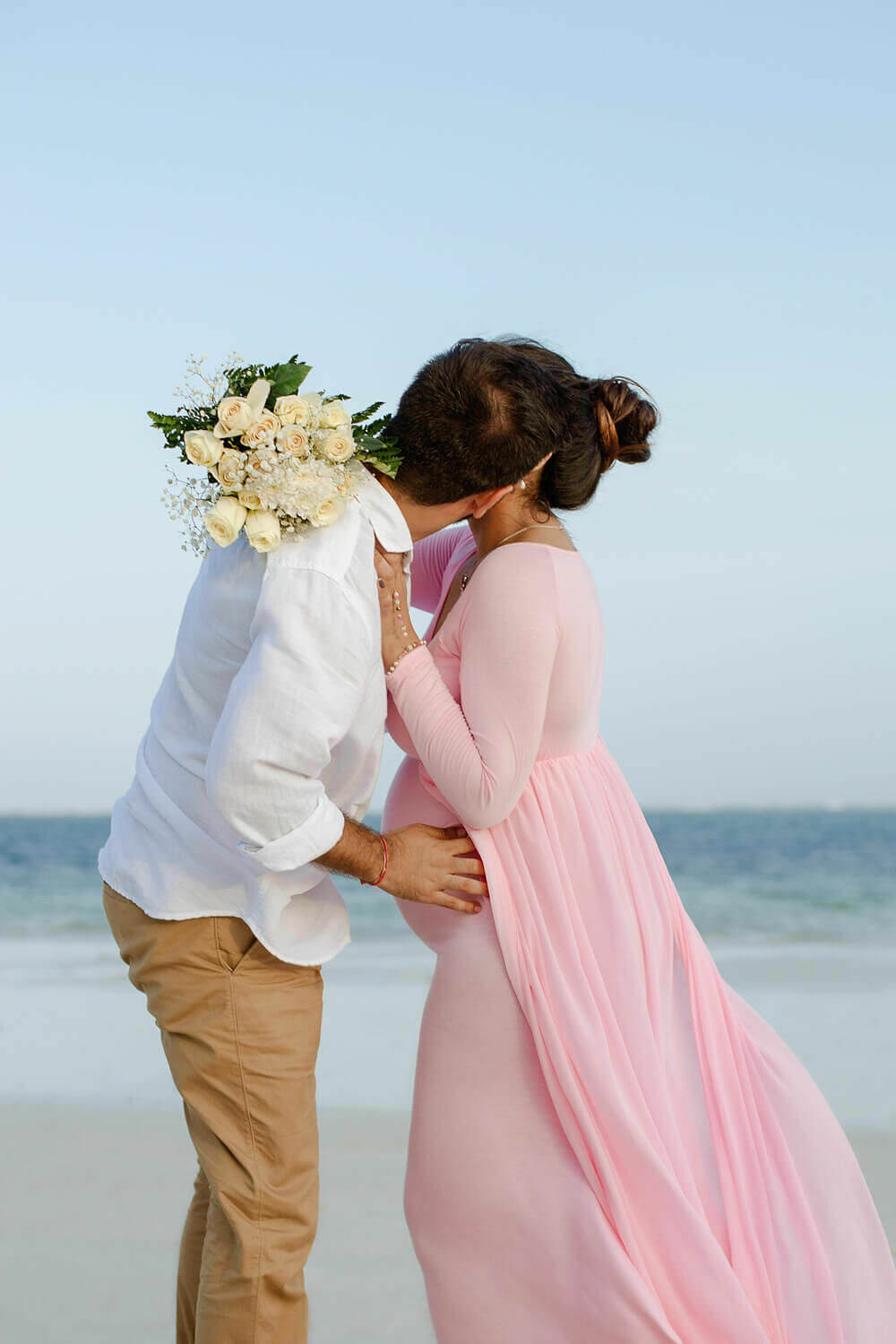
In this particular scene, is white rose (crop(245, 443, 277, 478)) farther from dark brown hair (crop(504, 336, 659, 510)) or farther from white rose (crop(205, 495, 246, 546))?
dark brown hair (crop(504, 336, 659, 510))

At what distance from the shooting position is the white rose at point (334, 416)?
6.88ft

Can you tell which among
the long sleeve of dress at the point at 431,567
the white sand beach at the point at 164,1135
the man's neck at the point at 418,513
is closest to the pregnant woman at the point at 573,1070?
the man's neck at the point at 418,513

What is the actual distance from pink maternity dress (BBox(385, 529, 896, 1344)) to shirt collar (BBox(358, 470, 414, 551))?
199 mm

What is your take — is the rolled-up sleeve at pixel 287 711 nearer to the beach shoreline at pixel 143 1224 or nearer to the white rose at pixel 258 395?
the white rose at pixel 258 395

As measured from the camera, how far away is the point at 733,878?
602 inches

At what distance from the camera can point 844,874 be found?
15422 millimetres

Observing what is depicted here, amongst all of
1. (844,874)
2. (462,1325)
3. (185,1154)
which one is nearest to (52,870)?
(844,874)

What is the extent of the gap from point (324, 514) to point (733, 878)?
1410 cm

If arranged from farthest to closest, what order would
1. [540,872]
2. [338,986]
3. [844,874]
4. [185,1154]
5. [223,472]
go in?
[844,874] → [338,986] → [185,1154] → [540,872] → [223,472]

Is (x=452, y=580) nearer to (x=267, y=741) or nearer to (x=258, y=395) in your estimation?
(x=258, y=395)

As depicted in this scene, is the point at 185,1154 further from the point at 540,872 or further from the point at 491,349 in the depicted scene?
the point at 491,349

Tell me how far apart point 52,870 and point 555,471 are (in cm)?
1452

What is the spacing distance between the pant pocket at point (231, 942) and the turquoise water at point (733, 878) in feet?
27.7

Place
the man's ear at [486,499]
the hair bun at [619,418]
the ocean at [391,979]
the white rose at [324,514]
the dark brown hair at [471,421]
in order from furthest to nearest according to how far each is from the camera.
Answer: the ocean at [391,979] < the hair bun at [619,418] < the man's ear at [486,499] < the dark brown hair at [471,421] < the white rose at [324,514]
